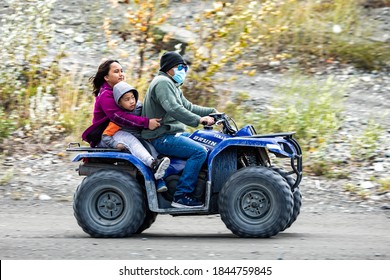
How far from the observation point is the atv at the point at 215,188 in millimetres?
8703

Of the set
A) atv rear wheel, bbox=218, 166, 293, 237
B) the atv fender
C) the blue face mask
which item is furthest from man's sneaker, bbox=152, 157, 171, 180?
the blue face mask

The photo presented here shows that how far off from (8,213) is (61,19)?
7804mm

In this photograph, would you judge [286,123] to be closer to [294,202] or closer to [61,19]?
[294,202]

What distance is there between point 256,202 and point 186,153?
850 mm

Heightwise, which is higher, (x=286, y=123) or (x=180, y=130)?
(x=180, y=130)

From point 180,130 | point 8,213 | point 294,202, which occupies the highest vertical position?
point 180,130

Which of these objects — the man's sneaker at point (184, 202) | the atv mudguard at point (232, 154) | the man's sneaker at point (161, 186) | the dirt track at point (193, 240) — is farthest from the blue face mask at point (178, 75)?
the dirt track at point (193, 240)

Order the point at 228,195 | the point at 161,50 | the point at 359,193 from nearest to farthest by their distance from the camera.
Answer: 1. the point at 228,195
2. the point at 359,193
3. the point at 161,50

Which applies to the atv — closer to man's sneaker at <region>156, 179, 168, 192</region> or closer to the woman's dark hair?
man's sneaker at <region>156, 179, 168, 192</region>

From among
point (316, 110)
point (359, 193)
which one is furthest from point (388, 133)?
point (359, 193)

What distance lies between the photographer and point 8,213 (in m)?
11.0

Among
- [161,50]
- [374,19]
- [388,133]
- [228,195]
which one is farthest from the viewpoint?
[374,19]

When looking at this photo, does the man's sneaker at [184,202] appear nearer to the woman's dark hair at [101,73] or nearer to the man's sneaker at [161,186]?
the man's sneaker at [161,186]

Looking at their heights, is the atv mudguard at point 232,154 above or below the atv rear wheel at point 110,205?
above
